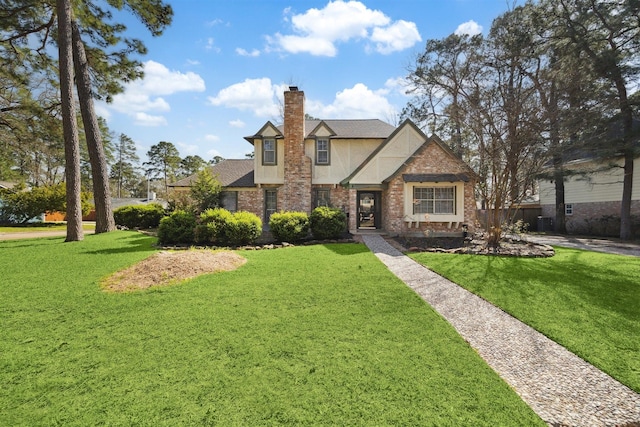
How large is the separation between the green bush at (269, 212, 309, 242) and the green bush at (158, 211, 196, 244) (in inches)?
136

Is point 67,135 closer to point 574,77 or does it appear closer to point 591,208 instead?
point 574,77

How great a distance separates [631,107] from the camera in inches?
595

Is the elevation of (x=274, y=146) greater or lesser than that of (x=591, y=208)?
greater

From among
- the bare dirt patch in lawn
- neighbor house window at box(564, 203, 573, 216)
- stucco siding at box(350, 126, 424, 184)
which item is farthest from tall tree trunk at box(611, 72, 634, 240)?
the bare dirt patch in lawn

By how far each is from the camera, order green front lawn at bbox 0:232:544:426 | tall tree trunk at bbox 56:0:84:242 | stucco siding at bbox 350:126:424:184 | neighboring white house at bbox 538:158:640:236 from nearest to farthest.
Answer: green front lawn at bbox 0:232:544:426 → tall tree trunk at bbox 56:0:84:242 → stucco siding at bbox 350:126:424:184 → neighboring white house at bbox 538:158:640:236

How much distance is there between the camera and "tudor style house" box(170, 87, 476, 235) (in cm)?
1450

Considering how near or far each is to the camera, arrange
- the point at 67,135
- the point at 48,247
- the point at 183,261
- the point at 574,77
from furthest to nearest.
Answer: the point at 574,77 < the point at 67,135 < the point at 48,247 < the point at 183,261

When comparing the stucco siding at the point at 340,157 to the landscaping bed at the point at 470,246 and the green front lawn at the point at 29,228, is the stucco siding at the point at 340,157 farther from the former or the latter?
the green front lawn at the point at 29,228

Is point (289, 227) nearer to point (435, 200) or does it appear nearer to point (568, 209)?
point (435, 200)

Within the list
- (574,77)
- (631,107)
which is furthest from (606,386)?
(631,107)

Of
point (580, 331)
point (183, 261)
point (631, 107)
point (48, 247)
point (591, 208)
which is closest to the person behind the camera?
point (580, 331)

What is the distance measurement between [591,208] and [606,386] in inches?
893

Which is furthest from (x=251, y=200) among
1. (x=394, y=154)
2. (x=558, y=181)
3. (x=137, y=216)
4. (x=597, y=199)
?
(x=597, y=199)

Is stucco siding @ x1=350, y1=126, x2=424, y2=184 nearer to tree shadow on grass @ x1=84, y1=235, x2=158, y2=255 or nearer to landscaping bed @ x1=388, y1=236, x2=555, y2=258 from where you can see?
landscaping bed @ x1=388, y1=236, x2=555, y2=258
